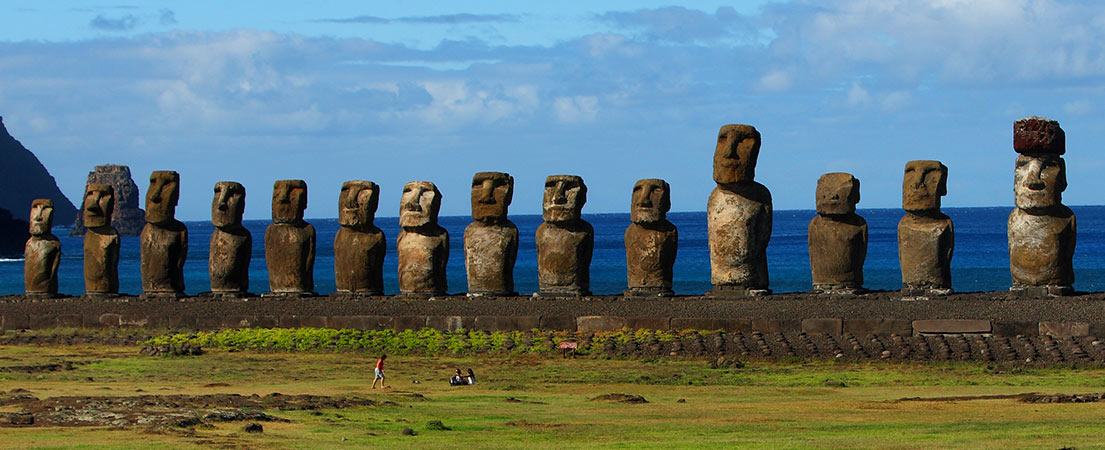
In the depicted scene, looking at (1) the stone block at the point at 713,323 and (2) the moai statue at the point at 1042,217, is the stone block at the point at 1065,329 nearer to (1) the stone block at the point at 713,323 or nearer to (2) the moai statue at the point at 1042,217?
(2) the moai statue at the point at 1042,217

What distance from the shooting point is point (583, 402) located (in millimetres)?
15062

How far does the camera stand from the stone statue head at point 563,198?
74.9 ft

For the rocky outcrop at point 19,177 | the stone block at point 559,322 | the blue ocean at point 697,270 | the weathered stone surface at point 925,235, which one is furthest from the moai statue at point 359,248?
the rocky outcrop at point 19,177

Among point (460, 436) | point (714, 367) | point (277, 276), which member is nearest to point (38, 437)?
point (460, 436)

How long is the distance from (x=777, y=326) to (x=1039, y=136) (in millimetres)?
4530

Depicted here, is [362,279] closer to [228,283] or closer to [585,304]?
[228,283]

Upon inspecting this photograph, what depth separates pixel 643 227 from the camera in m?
22.7

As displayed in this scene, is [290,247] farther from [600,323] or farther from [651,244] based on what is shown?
[600,323]

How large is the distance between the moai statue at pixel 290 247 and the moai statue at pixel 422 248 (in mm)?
1482

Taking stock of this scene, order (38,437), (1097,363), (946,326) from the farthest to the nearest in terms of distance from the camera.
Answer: (946,326) → (1097,363) → (38,437)

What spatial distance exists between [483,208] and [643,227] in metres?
2.31

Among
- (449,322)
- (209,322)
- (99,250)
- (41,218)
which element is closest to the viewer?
(449,322)

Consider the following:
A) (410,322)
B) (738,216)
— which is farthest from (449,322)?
(738,216)

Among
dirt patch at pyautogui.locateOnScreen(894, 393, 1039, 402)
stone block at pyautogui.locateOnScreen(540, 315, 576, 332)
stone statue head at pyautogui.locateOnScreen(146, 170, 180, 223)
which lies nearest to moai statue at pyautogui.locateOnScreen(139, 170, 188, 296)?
stone statue head at pyautogui.locateOnScreen(146, 170, 180, 223)
